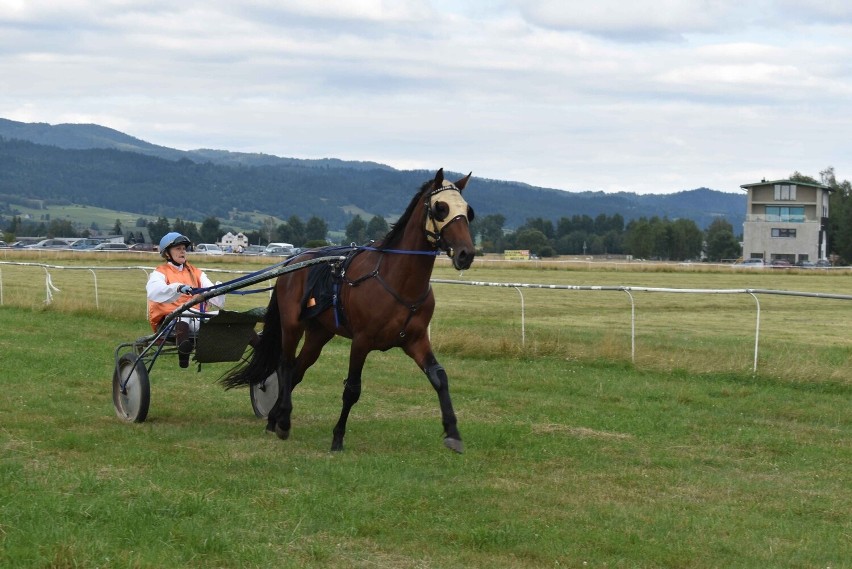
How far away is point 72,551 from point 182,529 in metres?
0.67

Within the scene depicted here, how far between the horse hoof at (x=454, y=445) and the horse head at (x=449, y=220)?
4.36 ft

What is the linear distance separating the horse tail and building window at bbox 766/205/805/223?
92887 mm

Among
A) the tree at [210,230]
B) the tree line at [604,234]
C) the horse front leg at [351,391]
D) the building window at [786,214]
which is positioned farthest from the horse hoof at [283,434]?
the tree at [210,230]

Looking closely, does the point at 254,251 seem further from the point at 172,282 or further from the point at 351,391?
the point at 351,391

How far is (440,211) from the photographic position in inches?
320

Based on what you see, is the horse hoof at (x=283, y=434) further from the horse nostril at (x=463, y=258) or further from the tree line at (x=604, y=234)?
the tree line at (x=604, y=234)

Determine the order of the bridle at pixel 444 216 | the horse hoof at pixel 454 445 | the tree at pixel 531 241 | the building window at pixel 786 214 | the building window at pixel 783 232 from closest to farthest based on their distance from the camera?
the bridle at pixel 444 216
the horse hoof at pixel 454 445
the building window at pixel 783 232
the building window at pixel 786 214
the tree at pixel 531 241

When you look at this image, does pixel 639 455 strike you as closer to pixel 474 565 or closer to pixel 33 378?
pixel 474 565

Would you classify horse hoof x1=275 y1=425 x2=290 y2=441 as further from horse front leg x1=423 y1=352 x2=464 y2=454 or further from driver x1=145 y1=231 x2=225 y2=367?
horse front leg x1=423 y1=352 x2=464 y2=454

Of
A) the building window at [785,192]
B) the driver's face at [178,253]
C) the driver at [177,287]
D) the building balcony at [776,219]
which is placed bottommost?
the driver at [177,287]

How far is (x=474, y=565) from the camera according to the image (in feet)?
18.0

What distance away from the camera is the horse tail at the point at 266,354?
1009cm

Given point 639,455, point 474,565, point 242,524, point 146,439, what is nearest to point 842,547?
point 474,565

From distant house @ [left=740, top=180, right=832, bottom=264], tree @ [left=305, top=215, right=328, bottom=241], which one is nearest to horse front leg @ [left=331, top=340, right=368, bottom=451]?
distant house @ [left=740, top=180, right=832, bottom=264]
